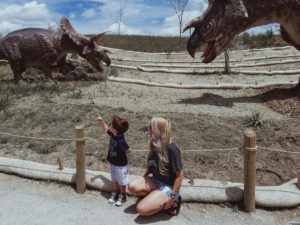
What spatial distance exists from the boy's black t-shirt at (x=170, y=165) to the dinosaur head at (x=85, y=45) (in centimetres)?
672

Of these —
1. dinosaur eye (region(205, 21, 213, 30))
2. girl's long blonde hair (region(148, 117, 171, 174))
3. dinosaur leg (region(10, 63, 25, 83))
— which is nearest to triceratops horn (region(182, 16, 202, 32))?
dinosaur eye (region(205, 21, 213, 30))

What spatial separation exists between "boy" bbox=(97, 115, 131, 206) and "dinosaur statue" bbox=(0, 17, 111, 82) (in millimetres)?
6029

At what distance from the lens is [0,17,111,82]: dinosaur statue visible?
26.4 ft

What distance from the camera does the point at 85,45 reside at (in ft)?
29.3

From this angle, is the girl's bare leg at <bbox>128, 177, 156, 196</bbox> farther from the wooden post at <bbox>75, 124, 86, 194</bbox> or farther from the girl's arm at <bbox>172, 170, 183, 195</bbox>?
the wooden post at <bbox>75, 124, 86, 194</bbox>

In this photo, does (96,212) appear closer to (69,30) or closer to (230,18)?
(230,18)

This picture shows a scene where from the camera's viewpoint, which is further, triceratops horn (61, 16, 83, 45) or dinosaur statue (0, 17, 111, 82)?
triceratops horn (61, 16, 83, 45)

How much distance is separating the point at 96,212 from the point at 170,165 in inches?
39.2

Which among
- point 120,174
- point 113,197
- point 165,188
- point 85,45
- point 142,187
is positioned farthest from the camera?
point 85,45

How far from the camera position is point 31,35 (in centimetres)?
820

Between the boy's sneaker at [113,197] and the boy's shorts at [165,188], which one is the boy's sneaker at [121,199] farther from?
the boy's shorts at [165,188]

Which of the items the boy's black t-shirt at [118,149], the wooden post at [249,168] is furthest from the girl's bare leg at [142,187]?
the wooden post at [249,168]

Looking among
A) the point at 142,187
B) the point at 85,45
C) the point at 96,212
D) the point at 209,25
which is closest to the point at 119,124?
the point at 142,187

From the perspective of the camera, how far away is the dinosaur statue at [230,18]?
5.58m
